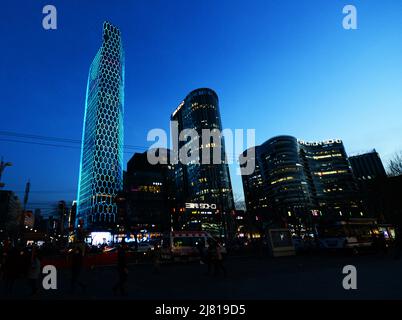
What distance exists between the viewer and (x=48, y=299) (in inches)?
367

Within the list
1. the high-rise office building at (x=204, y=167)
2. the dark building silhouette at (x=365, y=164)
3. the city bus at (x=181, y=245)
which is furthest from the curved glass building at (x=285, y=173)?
the city bus at (x=181, y=245)

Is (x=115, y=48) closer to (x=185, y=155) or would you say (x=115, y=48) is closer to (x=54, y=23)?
(x=185, y=155)

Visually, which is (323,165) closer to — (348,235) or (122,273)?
(348,235)

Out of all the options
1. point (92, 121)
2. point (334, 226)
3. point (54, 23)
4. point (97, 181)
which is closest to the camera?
point (54, 23)

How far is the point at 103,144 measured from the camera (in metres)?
122

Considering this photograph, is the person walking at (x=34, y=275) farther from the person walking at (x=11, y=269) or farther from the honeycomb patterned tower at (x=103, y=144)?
the honeycomb patterned tower at (x=103, y=144)

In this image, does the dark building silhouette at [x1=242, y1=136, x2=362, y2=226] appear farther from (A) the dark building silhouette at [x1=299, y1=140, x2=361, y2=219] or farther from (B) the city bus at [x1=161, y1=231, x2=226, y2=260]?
(B) the city bus at [x1=161, y1=231, x2=226, y2=260]

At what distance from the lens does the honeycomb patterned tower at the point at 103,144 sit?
117 metres

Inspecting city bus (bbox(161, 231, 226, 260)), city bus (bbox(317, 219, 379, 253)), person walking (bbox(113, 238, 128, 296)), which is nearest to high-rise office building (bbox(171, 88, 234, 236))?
city bus (bbox(161, 231, 226, 260))

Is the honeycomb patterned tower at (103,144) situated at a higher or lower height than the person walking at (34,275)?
higher

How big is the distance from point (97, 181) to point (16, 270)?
11289cm

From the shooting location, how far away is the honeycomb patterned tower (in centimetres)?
11694

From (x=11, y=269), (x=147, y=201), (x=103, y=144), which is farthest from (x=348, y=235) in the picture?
(x=103, y=144)
